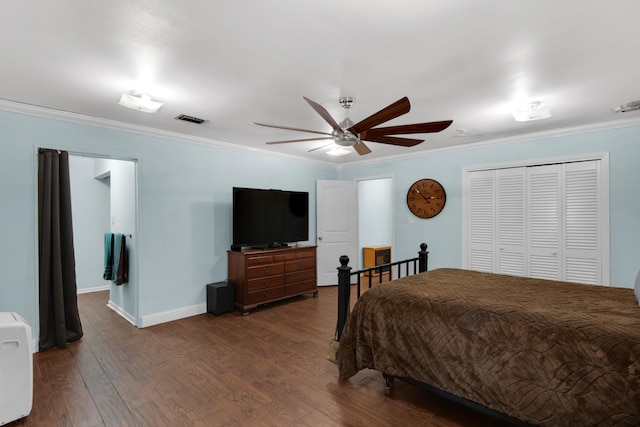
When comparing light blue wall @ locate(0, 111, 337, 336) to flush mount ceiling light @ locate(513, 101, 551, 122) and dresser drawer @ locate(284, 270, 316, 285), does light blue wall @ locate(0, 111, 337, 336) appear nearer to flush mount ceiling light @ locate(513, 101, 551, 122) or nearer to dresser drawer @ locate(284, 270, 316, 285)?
dresser drawer @ locate(284, 270, 316, 285)

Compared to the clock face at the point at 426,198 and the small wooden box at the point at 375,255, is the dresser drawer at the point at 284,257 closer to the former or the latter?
the clock face at the point at 426,198

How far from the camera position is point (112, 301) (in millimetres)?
4637

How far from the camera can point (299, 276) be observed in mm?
4938

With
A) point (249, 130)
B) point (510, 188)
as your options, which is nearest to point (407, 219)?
point (510, 188)

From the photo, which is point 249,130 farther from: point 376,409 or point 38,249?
point 376,409

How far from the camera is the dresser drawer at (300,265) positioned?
478 cm

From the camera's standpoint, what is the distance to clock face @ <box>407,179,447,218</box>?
4.99 metres

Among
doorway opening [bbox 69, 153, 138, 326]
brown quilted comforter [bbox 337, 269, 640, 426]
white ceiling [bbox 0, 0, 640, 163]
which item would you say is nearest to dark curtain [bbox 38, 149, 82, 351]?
white ceiling [bbox 0, 0, 640, 163]

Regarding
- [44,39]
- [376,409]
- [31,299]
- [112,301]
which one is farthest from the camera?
[112,301]

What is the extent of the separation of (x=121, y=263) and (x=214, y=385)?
234 cm

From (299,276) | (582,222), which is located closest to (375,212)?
(299,276)

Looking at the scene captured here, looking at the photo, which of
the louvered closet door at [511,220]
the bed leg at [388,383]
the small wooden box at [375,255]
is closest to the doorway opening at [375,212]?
the small wooden box at [375,255]

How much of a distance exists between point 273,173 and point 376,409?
3840 millimetres

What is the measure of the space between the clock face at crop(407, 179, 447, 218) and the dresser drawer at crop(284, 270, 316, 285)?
1.97m
